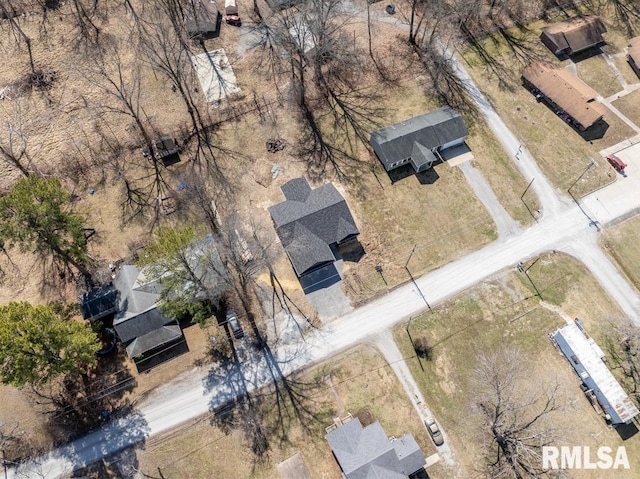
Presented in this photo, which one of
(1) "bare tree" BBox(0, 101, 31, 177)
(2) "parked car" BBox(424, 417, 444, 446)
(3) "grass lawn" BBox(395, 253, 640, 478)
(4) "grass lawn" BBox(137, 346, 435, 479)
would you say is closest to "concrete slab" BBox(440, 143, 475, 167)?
(3) "grass lawn" BBox(395, 253, 640, 478)

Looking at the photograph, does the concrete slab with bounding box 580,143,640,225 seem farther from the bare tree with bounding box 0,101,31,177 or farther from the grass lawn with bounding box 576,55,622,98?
the bare tree with bounding box 0,101,31,177

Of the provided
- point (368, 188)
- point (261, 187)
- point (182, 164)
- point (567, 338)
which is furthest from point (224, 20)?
point (567, 338)

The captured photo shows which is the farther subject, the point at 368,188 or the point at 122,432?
the point at 368,188

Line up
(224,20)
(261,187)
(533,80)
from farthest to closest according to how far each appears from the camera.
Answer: (224,20) → (533,80) → (261,187)

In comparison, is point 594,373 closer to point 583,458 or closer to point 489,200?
point 583,458

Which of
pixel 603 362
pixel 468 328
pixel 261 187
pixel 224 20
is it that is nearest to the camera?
pixel 603 362

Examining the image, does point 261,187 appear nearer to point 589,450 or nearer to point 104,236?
point 104,236

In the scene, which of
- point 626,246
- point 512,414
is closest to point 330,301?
point 512,414

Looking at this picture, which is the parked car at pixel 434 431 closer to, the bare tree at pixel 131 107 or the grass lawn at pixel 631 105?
the bare tree at pixel 131 107
